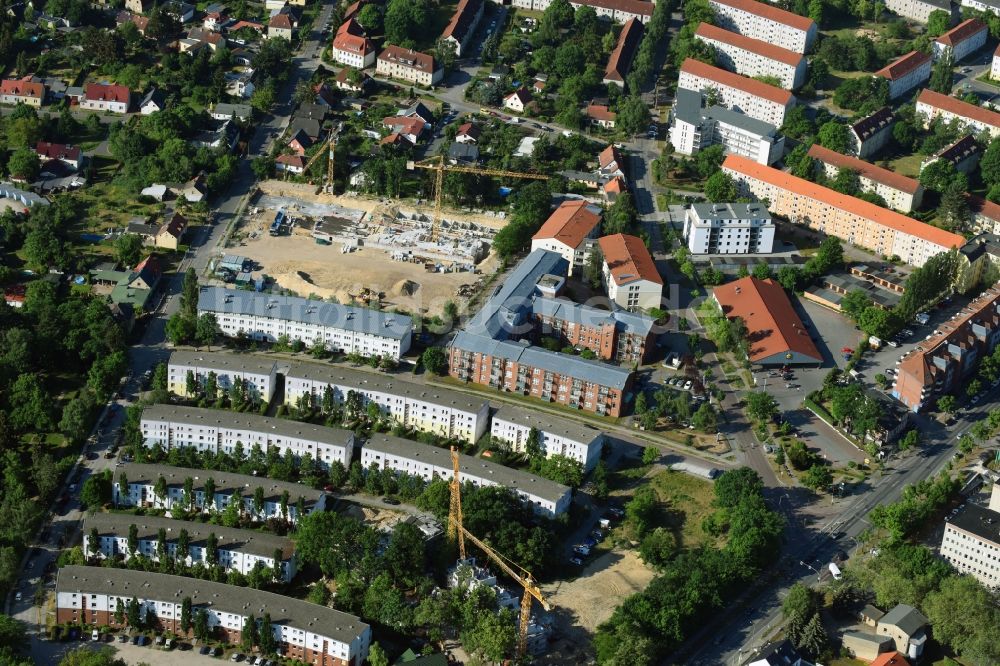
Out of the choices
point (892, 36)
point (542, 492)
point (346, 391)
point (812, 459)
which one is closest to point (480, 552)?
point (542, 492)

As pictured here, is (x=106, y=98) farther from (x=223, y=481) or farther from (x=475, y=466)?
(x=475, y=466)

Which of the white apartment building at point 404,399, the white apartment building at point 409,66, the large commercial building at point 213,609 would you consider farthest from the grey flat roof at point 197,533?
the white apartment building at point 409,66

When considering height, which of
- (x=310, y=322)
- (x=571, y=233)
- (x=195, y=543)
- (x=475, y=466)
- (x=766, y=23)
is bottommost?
(x=195, y=543)

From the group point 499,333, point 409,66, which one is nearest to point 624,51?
point 409,66

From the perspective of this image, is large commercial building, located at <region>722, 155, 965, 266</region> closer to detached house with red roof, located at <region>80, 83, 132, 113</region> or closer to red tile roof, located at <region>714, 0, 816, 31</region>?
red tile roof, located at <region>714, 0, 816, 31</region>

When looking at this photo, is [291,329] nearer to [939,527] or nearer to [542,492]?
[542,492]

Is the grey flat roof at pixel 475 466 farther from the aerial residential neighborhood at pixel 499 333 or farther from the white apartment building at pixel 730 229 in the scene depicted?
the white apartment building at pixel 730 229

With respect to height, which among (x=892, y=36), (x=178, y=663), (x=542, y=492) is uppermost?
(x=892, y=36)
